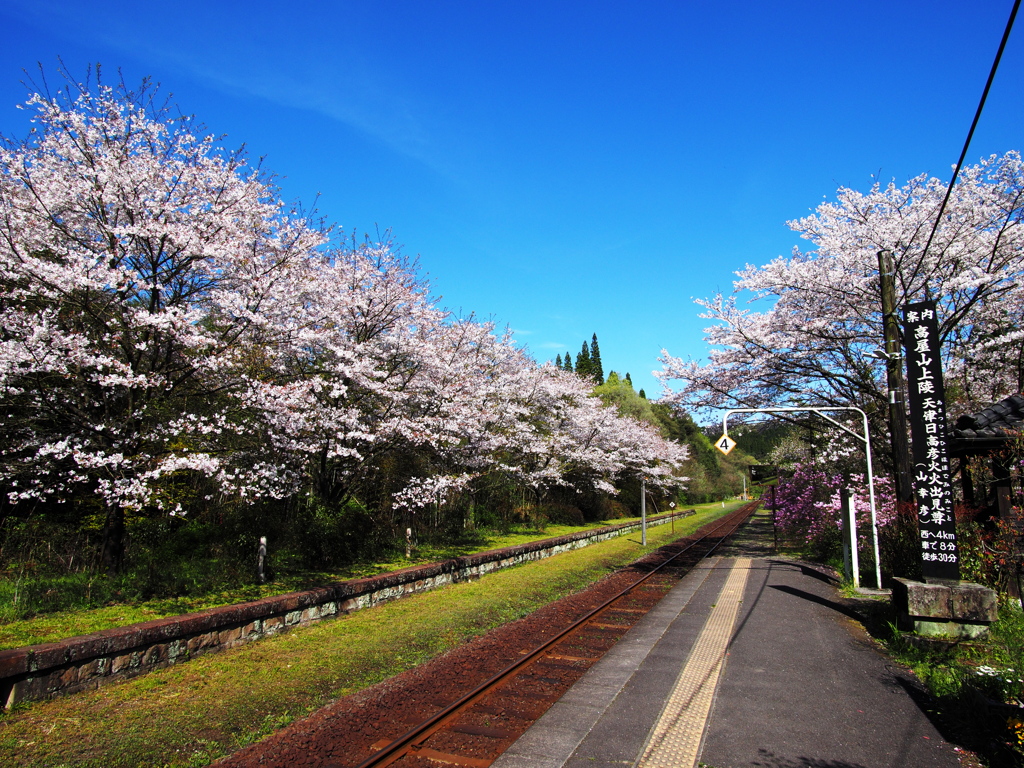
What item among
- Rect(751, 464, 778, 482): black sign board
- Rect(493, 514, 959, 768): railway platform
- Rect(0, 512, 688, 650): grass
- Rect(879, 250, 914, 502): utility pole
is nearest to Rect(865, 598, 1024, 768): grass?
Rect(493, 514, 959, 768): railway platform

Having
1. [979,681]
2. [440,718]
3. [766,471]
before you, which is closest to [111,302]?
[440,718]

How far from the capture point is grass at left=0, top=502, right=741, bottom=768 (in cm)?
512

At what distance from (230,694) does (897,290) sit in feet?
55.0

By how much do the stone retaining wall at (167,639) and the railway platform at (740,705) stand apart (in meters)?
4.79

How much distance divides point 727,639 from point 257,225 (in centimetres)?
1168

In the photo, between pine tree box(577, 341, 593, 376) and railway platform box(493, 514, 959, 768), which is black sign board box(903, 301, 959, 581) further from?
pine tree box(577, 341, 593, 376)

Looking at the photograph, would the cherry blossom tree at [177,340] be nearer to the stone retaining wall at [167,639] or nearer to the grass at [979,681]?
the stone retaining wall at [167,639]

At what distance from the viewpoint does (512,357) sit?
2644cm

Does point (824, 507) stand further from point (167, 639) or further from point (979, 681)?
point (167, 639)

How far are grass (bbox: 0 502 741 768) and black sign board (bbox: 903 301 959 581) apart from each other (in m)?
7.04

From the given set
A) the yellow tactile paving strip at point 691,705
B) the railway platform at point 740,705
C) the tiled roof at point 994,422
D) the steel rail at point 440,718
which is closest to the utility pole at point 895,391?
the tiled roof at point 994,422

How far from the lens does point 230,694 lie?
6484 millimetres

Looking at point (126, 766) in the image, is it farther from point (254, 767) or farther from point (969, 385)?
point (969, 385)

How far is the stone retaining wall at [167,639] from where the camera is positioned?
5.89 meters
